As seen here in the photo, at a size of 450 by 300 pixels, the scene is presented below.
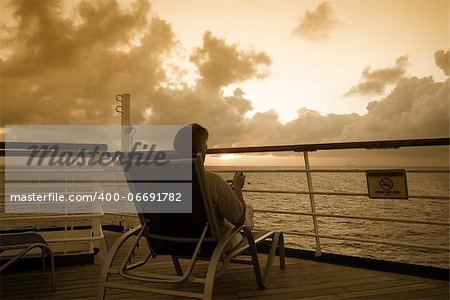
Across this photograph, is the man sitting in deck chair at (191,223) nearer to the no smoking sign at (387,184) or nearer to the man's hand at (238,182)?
the man's hand at (238,182)

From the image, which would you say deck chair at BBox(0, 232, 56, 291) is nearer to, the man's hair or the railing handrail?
the man's hair

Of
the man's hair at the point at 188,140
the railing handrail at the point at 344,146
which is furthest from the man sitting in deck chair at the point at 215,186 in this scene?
the railing handrail at the point at 344,146

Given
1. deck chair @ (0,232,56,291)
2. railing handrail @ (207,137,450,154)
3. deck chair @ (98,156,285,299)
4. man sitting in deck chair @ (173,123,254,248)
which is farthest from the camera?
railing handrail @ (207,137,450,154)

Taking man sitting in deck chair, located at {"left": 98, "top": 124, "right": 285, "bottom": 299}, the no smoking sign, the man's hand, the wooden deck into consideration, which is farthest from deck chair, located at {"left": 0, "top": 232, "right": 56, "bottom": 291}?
the no smoking sign

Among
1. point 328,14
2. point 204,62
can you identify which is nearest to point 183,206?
point 328,14

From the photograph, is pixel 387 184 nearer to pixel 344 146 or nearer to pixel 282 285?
pixel 344 146

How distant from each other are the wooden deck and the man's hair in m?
0.99

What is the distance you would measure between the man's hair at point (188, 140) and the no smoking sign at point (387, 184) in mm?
1429

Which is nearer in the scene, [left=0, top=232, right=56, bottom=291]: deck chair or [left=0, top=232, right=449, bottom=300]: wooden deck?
[left=0, top=232, right=56, bottom=291]: deck chair

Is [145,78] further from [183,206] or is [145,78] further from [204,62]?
[183,206]

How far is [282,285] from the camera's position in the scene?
2.67m

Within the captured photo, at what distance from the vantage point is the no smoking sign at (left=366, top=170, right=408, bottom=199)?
9.07 feet

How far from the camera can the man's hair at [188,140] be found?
6.94ft

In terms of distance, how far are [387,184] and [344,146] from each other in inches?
16.6
